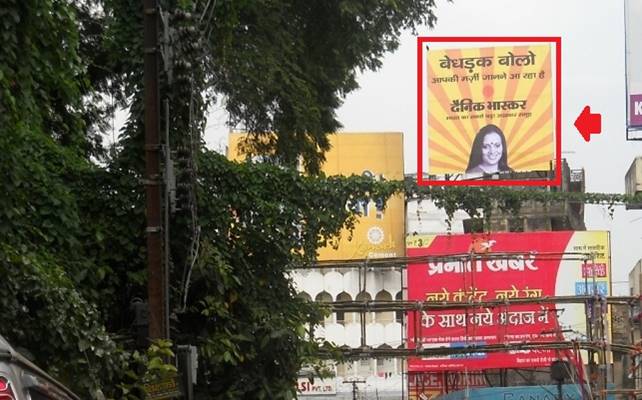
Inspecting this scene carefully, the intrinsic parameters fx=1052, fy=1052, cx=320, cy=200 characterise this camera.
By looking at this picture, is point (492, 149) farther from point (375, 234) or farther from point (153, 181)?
point (375, 234)

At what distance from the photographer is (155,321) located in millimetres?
9602

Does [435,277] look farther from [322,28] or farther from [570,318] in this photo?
[322,28]

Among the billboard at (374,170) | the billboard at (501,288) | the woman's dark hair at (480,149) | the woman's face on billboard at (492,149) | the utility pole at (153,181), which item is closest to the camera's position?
the utility pole at (153,181)

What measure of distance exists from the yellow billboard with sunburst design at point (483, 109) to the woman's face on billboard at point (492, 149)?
0.04 metres

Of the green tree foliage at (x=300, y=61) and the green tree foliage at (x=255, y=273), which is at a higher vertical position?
the green tree foliage at (x=300, y=61)

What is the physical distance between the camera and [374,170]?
3806 centimetres

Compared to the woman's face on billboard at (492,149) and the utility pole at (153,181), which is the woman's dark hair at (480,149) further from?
the utility pole at (153,181)

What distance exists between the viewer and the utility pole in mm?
9609

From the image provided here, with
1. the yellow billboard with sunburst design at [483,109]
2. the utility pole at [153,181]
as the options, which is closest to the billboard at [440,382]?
the yellow billboard with sunburst design at [483,109]

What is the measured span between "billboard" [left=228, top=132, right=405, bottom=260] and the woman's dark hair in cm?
1238

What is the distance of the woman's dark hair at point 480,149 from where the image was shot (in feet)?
70.8

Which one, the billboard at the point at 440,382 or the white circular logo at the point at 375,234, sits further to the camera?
the white circular logo at the point at 375,234

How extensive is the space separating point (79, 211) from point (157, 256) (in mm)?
2663

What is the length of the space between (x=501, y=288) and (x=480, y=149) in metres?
5.03
